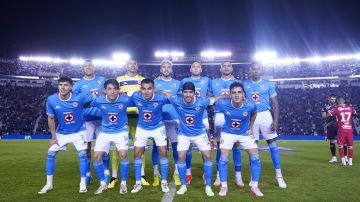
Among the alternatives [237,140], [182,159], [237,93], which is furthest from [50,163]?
[237,93]

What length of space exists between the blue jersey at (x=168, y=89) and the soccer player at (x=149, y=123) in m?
0.60

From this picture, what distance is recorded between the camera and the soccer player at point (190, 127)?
6.27m

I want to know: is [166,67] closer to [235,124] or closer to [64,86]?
[235,124]

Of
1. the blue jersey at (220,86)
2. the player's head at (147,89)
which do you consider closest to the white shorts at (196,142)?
the player's head at (147,89)

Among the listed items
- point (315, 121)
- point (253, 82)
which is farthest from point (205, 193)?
point (315, 121)

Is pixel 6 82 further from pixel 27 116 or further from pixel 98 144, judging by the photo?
pixel 98 144

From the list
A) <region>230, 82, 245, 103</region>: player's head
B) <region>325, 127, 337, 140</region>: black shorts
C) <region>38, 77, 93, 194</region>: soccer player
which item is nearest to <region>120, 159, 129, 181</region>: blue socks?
<region>38, 77, 93, 194</region>: soccer player

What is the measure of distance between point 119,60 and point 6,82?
597 inches

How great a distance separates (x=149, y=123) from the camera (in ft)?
Answer: 21.7

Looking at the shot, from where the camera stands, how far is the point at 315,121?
3378 cm

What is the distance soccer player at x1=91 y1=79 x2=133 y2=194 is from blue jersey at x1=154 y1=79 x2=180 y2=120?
1045mm

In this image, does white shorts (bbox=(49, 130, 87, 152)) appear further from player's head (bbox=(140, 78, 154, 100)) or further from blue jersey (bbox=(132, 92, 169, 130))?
player's head (bbox=(140, 78, 154, 100))

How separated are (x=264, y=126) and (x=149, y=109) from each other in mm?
Result: 2754

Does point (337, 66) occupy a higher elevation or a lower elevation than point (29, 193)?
higher
